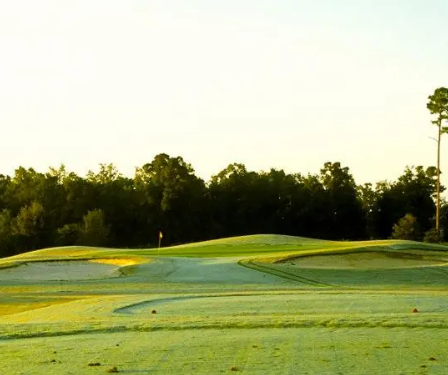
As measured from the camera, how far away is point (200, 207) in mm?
92625

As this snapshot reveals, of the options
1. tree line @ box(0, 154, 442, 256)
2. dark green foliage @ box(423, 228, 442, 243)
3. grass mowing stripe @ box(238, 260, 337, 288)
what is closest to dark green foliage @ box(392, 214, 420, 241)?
dark green foliage @ box(423, 228, 442, 243)

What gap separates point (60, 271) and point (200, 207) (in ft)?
169

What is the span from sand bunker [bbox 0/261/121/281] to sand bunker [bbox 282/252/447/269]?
29.1 feet

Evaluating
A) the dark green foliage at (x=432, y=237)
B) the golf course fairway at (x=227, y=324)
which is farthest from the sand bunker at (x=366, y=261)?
the dark green foliage at (x=432, y=237)

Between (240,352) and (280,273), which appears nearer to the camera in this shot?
(240,352)

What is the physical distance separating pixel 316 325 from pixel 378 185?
282 feet

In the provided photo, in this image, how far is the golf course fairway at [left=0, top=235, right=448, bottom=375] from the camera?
1064 cm

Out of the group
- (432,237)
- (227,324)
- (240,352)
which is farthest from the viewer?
(432,237)

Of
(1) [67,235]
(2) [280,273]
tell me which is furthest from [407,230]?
(2) [280,273]

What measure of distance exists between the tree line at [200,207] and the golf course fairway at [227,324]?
51.5 metres

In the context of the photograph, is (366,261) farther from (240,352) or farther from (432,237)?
(432,237)

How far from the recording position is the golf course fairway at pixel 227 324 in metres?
10.6

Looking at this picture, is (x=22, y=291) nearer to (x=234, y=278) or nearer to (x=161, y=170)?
Result: (x=234, y=278)

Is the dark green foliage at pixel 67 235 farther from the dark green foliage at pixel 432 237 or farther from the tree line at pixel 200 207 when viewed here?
the dark green foliage at pixel 432 237
